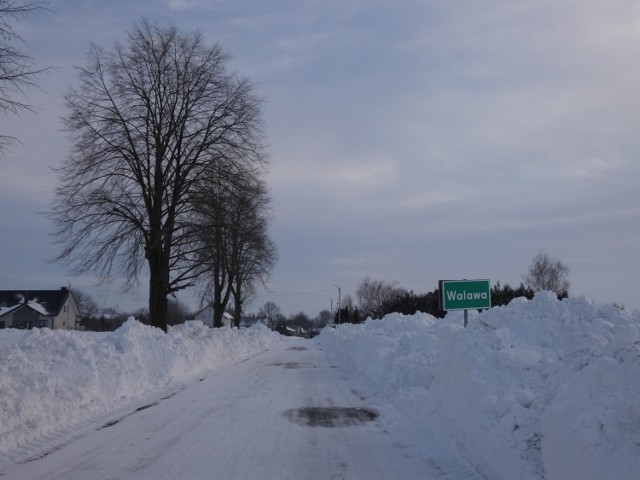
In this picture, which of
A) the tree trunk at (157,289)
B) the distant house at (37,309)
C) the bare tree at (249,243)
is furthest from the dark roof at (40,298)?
the tree trunk at (157,289)

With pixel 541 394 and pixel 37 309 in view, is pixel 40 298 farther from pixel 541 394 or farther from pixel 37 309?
pixel 541 394

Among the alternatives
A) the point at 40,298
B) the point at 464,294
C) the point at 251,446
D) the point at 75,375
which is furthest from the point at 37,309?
the point at 251,446

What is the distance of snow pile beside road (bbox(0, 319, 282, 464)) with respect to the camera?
9164 mm

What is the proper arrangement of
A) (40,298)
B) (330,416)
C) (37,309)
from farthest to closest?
(40,298), (37,309), (330,416)

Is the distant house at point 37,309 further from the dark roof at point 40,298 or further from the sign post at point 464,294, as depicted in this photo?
the sign post at point 464,294

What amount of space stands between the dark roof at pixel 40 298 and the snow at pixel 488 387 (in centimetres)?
6845

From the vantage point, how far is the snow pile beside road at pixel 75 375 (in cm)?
916

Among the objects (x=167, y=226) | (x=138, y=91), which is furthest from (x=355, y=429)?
(x=138, y=91)

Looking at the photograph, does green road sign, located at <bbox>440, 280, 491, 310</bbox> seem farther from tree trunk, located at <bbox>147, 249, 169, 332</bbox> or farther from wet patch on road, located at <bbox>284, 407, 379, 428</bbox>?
tree trunk, located at <bbox>147, 249, 169, 332</bbox>

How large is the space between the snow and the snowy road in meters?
0.40

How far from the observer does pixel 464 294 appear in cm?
1320

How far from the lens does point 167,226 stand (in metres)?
25.2

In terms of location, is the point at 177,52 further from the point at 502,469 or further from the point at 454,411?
the point at 502,469

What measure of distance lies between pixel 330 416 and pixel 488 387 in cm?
430
